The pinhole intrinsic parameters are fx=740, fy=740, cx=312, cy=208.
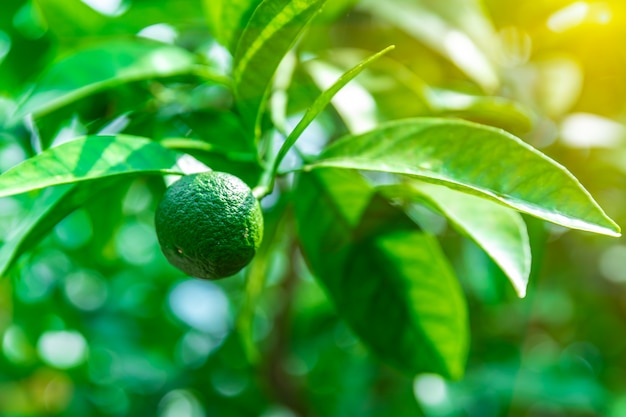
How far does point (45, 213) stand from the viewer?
2.33 ft

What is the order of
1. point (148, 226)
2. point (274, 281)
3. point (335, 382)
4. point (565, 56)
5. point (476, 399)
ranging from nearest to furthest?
point (565, 56) < point (476, 399) < point (335, 382) < point (148, 226) < point (274, 281)

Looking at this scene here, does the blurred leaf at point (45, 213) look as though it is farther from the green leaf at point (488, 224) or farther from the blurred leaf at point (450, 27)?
the blurred leaf at point (450, 27)

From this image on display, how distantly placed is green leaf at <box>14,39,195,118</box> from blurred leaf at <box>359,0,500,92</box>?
37cm

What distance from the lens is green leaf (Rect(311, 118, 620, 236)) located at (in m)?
0.60

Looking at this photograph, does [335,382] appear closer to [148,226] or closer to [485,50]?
[148,226]

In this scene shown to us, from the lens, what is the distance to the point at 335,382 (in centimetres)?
196

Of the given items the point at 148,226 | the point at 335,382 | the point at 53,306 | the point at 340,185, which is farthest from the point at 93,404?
the point at 340,185

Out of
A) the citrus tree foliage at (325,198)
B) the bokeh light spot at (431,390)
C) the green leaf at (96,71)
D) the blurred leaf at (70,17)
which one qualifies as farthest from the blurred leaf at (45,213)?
the bokeh light spot at (431,390)

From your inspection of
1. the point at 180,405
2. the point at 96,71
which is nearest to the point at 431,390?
the point at 180,405

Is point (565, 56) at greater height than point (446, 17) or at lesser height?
lesser

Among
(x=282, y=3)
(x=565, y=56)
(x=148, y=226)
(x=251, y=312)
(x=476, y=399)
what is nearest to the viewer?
(x=282, y=3)

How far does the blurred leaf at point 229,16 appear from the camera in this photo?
0.80 m

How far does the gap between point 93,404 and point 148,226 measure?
57cm

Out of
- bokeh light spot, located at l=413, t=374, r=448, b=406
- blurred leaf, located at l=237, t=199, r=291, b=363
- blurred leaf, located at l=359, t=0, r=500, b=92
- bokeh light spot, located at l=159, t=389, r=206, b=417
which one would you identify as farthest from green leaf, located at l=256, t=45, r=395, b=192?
bokeh light spot, located at l=159, t=389, r=206, b=417
